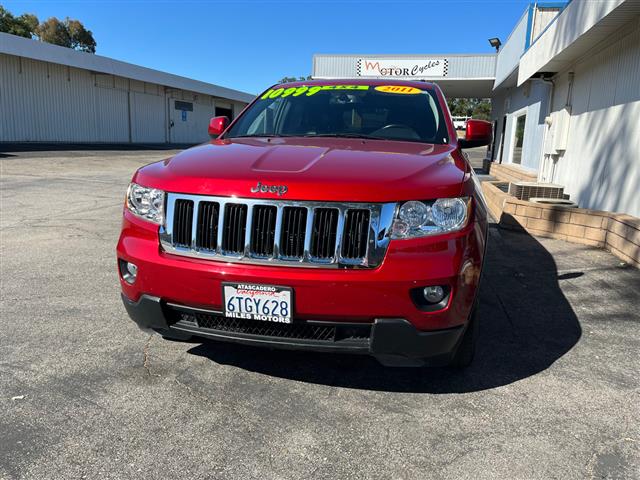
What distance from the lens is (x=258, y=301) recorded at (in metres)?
2.36

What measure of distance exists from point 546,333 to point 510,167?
12261mm

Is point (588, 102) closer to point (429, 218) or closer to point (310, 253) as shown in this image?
point (429, 218)

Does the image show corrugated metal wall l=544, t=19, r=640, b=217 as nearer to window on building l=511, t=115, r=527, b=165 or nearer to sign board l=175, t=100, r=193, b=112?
window on building l=511, t=115, r=527, b=165

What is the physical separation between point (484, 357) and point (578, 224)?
4.48 meters

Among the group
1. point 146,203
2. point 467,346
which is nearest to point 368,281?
point 467,346

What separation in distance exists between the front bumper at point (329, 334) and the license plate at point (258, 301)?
9 cm

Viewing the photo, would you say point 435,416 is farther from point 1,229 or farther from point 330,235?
point 1,229

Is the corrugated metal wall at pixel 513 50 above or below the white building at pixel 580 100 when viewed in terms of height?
above

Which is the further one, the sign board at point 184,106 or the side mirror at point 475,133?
the sign board at point 184,106

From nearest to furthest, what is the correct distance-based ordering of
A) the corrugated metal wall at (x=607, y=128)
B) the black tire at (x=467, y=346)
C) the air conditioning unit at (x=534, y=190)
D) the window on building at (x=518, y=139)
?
the black tire at (x=467, y=346) → the corrugated metal wall at (x=607, y=128) → the air conditioning unit at (x=534, y=190) → the window on building at (x=518, y=139)

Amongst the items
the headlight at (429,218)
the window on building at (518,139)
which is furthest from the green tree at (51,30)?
the headlight at (429,218)

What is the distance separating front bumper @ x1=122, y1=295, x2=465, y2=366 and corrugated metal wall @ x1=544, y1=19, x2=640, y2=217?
502 centimetres

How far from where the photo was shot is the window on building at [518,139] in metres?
14.4

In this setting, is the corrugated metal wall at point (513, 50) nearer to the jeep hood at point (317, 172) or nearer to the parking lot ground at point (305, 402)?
the parking lot ground at point (305, 402)
